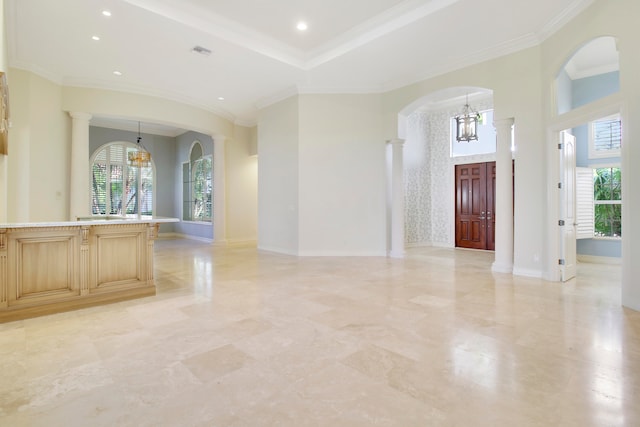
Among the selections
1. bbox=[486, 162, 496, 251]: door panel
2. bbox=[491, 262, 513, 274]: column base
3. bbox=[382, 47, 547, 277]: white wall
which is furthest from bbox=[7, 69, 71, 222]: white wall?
bbox=[486, 162, 496, 251]: door panel

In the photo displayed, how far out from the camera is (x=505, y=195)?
586cm

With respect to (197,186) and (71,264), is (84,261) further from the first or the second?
(197,186)

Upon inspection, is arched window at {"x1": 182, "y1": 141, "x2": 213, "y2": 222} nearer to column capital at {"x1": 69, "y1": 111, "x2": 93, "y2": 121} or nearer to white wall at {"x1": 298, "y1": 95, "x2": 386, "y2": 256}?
column capital at {"x1": 69, "y1": 111, "x2": 93, "y2": 121}

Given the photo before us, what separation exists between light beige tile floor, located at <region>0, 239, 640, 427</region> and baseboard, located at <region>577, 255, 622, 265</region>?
265cm

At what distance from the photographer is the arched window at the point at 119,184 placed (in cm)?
1102

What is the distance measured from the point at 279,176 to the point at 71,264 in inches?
202

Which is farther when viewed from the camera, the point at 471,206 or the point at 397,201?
the point at 471,206

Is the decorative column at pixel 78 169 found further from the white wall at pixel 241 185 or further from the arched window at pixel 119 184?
the white wall at pixel 241 185

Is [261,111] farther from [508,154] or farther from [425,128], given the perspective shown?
[508,154]

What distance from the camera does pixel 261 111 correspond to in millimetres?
8930

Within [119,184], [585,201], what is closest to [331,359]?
[585,201]

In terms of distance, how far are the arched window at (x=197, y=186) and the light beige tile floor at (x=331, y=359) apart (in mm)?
7097

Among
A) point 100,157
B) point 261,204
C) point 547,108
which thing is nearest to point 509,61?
point 547,108

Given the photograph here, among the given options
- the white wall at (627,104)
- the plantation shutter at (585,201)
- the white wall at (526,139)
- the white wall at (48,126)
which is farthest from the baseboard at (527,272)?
the white wall at (48,126)
